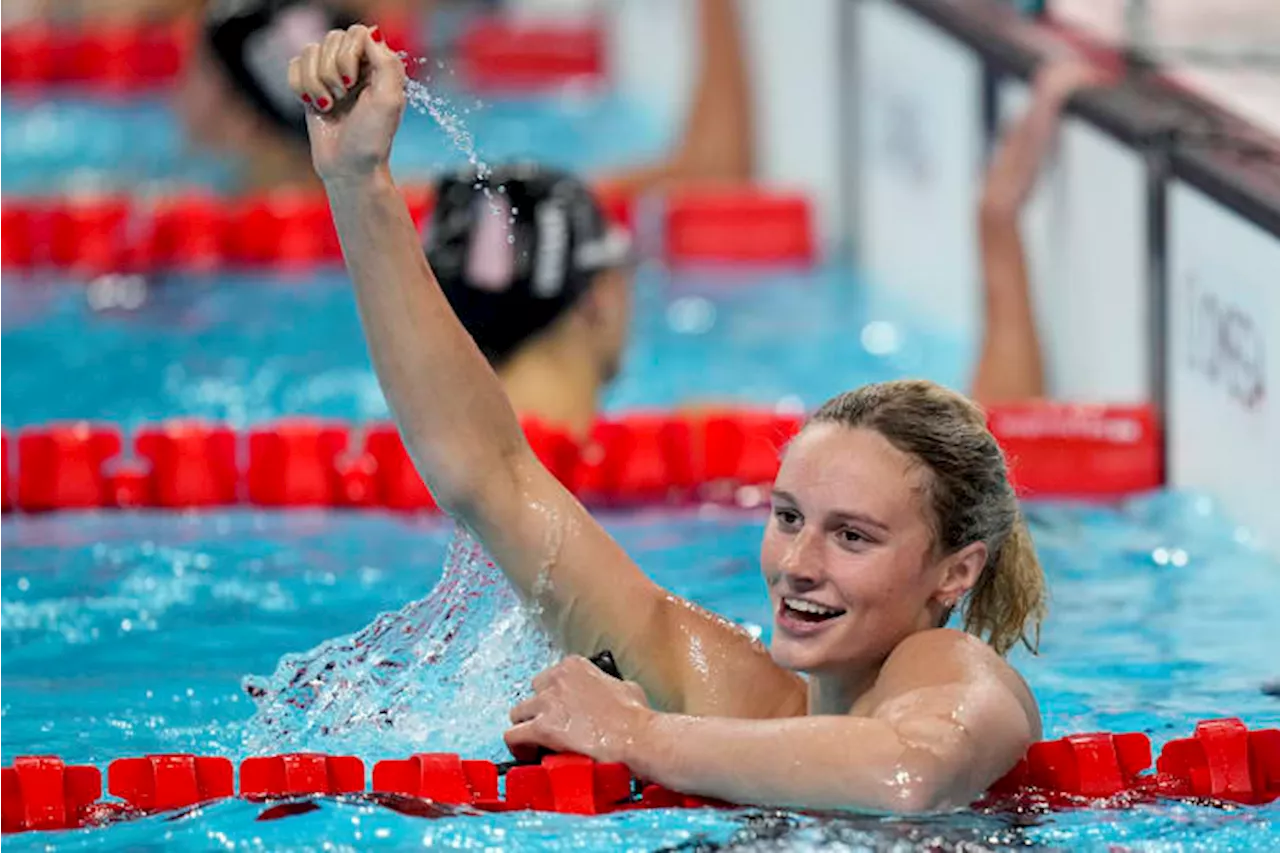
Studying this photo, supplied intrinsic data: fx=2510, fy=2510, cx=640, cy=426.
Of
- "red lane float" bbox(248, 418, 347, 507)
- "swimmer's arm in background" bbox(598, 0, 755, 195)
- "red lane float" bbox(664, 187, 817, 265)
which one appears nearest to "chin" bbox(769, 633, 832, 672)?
"red lane float" bbox(248, 418, 347, 507)

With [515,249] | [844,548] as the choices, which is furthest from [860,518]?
[515,249]

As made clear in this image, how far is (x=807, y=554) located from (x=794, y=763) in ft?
0.72

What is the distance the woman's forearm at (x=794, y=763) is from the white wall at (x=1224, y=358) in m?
1.79

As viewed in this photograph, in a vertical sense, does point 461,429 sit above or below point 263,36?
below

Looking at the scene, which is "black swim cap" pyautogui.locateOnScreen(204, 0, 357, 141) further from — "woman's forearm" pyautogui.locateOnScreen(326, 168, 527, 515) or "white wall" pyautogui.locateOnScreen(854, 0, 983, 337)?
"woman's forearm" pyautogui.locateOnScreen(326, 168, 527, 515)

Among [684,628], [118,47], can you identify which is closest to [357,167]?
[684,628]

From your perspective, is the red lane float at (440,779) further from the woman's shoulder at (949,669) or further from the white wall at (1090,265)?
the white wall at (1090,265)

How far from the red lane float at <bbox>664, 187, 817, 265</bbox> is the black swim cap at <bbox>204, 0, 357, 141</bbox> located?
1.18 meters

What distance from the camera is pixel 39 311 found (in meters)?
6.42

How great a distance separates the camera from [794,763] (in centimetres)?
263

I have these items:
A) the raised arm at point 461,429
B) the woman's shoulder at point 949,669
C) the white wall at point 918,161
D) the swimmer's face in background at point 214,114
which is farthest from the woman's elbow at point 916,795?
the swimmer's face in background at point 214,114

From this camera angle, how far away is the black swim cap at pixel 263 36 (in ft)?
20.1

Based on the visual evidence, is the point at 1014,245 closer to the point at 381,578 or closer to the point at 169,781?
the point at 381,578

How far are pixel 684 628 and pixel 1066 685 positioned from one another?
0.85 m
